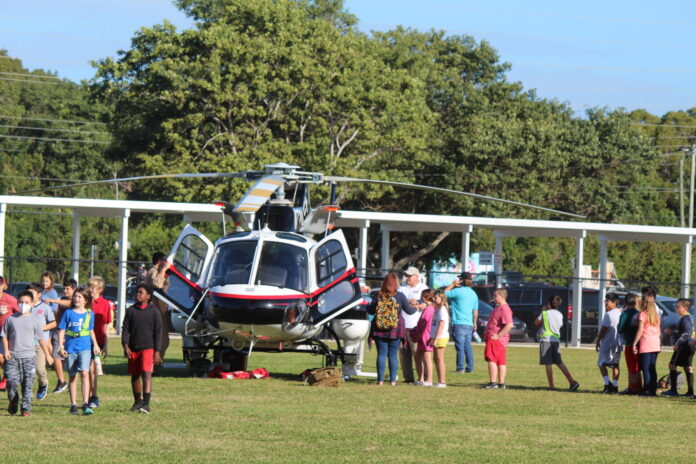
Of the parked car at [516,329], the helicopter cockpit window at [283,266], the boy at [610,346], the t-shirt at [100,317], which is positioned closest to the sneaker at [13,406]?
the t-shirt at [100,317]

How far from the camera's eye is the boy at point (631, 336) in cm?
1728

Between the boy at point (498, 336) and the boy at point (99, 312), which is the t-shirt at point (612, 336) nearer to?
the boy at point (498, 336)

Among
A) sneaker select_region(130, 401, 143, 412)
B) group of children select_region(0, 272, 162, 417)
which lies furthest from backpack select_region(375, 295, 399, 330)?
sneaker select_region(130, 401, 143, 412)

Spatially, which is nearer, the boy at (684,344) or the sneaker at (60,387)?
the sneaker at (60,387)

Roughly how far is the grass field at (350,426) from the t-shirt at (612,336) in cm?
82

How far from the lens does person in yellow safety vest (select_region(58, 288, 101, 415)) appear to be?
1265 centimetres

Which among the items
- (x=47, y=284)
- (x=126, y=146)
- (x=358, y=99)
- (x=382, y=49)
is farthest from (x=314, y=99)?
(x=47, y=284)

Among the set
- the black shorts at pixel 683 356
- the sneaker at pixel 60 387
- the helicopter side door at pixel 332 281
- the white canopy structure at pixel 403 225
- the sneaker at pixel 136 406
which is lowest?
the sneaker at pixel 60 387

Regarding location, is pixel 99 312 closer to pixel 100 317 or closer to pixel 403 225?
pixel 100 317

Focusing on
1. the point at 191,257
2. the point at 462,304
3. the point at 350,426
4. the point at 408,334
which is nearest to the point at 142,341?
the point at 350,426

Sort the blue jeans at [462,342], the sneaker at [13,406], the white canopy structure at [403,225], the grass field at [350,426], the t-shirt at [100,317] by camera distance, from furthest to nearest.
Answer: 1. the white canopy structure at [403,225]
2. the blue jeans at [462,342]
3. the t-shirt at [100,317]
4. the sneaker at [13,406]
5. the grass field at [350,426]

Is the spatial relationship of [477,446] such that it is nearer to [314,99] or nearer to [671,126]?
[314,99]

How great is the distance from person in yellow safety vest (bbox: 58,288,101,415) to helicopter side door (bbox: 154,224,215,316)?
503 cm

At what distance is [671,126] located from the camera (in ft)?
295
